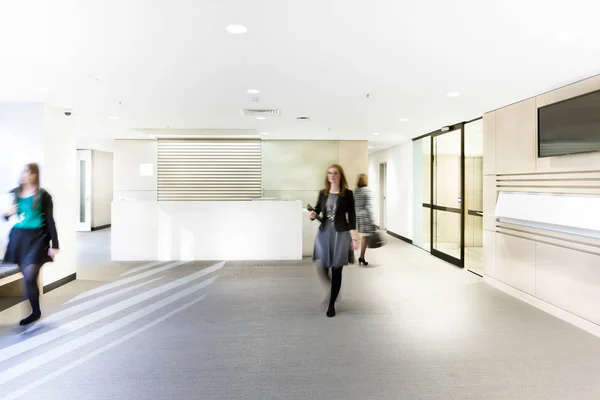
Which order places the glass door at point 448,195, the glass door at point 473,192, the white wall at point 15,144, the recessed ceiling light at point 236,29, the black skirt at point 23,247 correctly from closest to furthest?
the recessed ceiling light at point 236,29 → the black skirt at point 23,247 → the white wall at point 15,144 → the glass door at point 473,192 → the glass door at point 448,195

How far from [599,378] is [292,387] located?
7.97 ft

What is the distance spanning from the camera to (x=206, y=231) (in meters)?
8.08

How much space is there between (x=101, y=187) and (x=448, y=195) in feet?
37.8

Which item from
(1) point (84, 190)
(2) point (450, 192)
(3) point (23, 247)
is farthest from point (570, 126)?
(1) point (84, 190)

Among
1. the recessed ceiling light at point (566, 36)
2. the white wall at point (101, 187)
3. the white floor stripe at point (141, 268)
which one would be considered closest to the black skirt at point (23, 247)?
the white floor stripe at point (141, 268)

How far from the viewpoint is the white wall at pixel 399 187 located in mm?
10320

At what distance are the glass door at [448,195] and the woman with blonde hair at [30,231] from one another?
21.4 feet

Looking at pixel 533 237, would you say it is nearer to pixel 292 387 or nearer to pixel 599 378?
pixel 599 378

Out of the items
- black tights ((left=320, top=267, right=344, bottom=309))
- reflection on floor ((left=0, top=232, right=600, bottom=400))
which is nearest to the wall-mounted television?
reflection on floor ((left=0, top=232, right=600, bottom=400))

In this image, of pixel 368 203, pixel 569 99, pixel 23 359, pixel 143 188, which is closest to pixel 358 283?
pixel 368 203

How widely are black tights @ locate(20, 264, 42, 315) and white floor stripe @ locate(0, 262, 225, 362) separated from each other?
0.45 meters

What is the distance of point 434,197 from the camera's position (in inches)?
346

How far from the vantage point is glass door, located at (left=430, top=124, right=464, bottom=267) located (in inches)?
300

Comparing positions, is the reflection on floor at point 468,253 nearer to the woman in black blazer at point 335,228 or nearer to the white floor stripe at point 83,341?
the woman in black blazer at point 335,228
